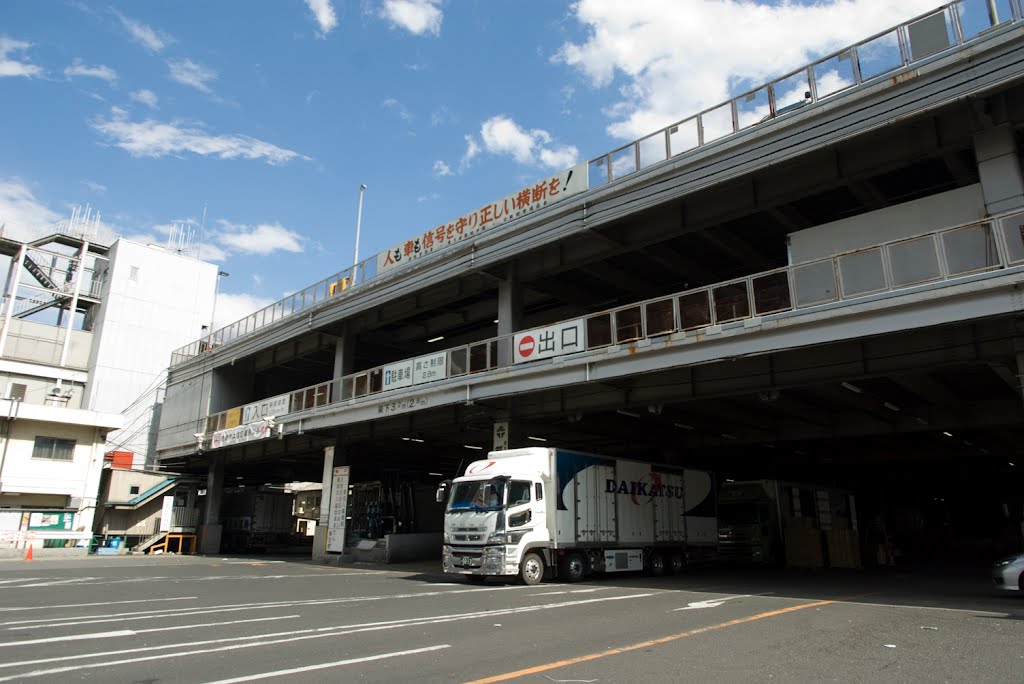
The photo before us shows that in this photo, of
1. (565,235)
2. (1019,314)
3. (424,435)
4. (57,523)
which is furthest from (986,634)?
(57,523)

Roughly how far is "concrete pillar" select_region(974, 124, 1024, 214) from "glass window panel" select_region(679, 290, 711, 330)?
6.20 meters

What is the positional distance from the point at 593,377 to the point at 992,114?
11.1 metres

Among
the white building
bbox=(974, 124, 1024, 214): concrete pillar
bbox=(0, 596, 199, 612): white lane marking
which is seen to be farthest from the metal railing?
Answer: the white building

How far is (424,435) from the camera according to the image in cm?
2975

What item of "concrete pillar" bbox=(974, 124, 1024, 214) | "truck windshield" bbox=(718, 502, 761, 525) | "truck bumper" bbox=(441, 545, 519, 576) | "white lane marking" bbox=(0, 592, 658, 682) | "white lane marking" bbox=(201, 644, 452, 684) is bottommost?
"white lane marking" bbox=(0, 592, 658, 682)

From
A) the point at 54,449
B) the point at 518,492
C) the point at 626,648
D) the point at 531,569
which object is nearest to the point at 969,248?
the point at 626,648

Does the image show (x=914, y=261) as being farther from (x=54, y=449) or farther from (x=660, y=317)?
(x=54, y=449)

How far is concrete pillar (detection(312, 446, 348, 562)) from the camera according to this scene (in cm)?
3041

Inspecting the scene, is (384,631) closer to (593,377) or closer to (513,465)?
(513,465)

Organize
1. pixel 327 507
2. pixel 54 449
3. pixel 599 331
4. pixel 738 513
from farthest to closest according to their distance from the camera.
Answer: pixel 54 449 → pixel 327 507 → pixel 738 513 → pixel 599 331

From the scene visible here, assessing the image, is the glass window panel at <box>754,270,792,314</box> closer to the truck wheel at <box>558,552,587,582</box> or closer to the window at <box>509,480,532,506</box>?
the window at <box>509,480,532,506</box>

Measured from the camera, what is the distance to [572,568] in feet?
62.3

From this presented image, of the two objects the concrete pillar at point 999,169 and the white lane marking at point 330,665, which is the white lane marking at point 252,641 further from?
the concrete pillar at point 999,169

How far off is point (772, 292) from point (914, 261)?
2987mm
